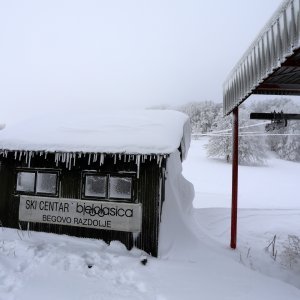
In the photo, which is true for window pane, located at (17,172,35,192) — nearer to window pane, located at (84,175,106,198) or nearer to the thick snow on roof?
the thick snow on roof

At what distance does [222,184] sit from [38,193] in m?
21.1

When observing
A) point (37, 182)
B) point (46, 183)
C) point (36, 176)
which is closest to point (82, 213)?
point (46, 183)

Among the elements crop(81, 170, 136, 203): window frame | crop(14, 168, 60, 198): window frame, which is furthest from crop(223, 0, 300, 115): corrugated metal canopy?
crop(14, 168, 60, 198): window frame

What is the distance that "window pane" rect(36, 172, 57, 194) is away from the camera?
29.1 feet

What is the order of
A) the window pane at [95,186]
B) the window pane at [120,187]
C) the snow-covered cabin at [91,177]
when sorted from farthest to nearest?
1. the window pane at [95,186]
2. the window pane at [120,187]
3. the snow-covered cabin at [91,177]

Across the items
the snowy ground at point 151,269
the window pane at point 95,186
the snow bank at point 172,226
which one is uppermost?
the window pane at point 95,186

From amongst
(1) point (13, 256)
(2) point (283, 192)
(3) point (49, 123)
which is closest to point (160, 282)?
(1) point (13, 256)

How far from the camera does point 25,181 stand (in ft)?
30.0

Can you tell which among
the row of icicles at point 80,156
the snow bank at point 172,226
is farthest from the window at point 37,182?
the snow bank at point 172,226

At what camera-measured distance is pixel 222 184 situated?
2725cm

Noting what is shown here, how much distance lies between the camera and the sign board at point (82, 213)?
802 centimetres

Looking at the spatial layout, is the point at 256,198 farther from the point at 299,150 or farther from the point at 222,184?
the point at 299,150

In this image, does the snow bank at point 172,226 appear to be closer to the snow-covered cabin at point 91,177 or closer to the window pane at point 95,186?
the snow-covered cabin at point 91,177

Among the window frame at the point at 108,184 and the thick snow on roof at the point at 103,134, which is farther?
the window frame at the point at 108,184
